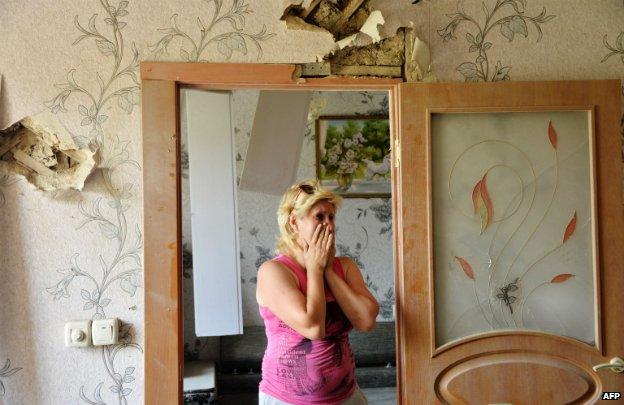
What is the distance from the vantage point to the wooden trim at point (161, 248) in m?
1.62

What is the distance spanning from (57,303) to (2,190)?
39 cm

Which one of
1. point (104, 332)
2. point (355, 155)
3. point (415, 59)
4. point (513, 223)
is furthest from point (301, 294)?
point (355, 155)

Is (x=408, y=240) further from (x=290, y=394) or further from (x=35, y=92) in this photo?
(x=35, y=92)

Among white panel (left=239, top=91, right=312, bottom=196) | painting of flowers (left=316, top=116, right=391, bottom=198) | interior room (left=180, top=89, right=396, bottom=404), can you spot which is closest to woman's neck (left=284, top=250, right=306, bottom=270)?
interior room (left=180, top=89, right=396, bottom=404)

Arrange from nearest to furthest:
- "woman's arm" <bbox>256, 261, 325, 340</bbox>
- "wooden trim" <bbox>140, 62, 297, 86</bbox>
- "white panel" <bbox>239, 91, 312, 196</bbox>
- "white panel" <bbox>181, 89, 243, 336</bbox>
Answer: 1. "woman's arm" <bbox>256, 261, 325, 340</bbox>
2. "wooden trim" <bbox>140, 62, 297, 86</bbox>
3. "white panel" <bbox>181, 89, 243, 336</bbox>
4. "white panel" <bbox>239, 91, 312, 196</bbox>

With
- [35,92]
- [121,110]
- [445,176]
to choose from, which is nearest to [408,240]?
[445,176]

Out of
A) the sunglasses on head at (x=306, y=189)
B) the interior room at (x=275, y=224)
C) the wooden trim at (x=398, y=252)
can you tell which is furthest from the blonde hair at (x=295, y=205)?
the interior room at (x=275, y=224)

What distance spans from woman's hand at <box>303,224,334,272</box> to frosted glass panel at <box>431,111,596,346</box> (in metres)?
0.36

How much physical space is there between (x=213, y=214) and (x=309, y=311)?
1435mm

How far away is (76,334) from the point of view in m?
1.63

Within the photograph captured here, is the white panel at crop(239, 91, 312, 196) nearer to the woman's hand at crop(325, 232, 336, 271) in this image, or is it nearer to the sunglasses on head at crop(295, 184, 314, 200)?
the sunglasses on head at crop(295, 184, 314, 200)

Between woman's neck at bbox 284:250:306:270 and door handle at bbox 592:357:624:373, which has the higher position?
woman's neck at bbox 284:250:306:270

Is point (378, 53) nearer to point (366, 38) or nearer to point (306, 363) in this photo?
point (366, 38)

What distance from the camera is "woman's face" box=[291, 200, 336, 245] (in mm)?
1695
